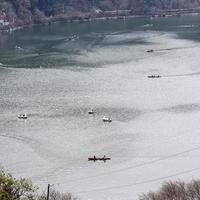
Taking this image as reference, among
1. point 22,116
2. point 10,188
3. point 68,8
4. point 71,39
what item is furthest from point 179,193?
point 68,8

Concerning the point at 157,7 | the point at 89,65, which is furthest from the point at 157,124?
the point at 157,7

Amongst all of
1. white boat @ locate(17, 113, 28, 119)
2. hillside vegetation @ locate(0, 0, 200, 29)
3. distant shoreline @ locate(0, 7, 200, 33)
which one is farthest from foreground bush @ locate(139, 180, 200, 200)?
distant shoreline @ locate(0, 7, 200, 33)

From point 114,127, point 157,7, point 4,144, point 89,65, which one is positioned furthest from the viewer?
point 157,7

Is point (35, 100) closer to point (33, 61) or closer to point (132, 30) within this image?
point (33, 61)

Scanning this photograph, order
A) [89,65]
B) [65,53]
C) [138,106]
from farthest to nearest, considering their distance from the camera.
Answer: [65,53]
[89,65]
[138,106]

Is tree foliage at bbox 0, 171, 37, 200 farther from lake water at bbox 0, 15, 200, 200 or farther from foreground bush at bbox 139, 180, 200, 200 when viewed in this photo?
lake water at bbox 0, 15, 200, 200

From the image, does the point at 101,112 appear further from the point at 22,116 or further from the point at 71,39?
the point at 71,39
